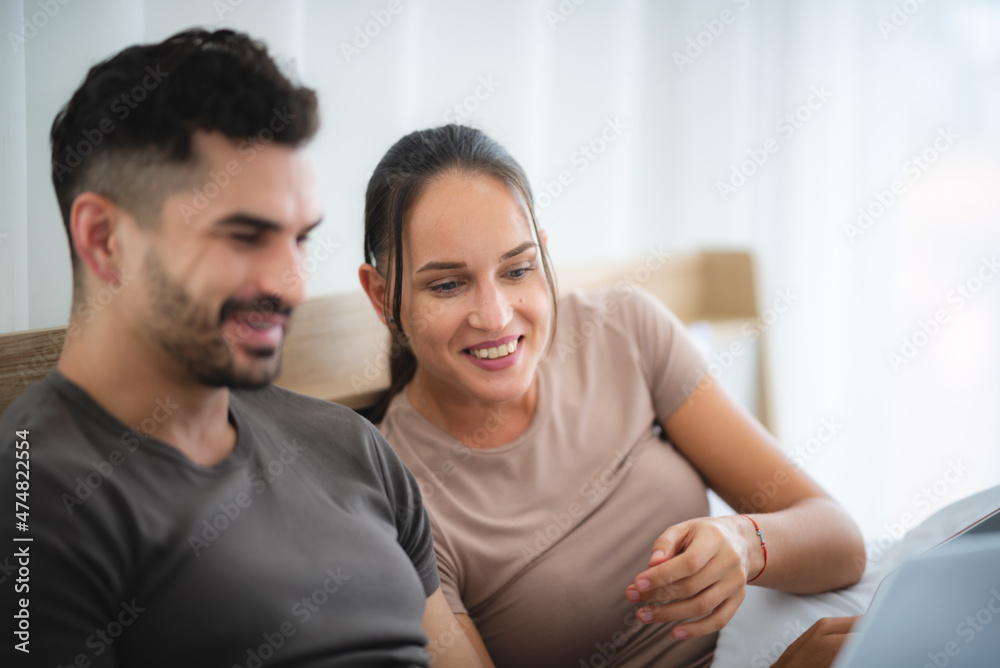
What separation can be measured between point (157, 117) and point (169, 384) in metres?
0.16

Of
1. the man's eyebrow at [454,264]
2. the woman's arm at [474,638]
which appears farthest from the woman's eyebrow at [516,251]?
the woman's arm at [474,638]

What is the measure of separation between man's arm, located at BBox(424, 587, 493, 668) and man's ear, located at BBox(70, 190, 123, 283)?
36 centimetres

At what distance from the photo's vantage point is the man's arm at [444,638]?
2.19 feet

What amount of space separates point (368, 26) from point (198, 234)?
68 cm

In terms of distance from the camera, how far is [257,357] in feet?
1.69

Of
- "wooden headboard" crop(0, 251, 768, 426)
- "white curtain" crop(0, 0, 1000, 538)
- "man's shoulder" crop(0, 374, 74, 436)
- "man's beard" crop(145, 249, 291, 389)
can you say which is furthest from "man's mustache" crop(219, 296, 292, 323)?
"white curtain" crop(0, 0, 1000, 538)

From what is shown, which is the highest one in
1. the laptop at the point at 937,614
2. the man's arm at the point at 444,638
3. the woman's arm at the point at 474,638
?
the laptop at the point at 937,614

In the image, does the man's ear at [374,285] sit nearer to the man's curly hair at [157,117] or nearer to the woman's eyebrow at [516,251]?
the woman's eyebrow at [516,251]

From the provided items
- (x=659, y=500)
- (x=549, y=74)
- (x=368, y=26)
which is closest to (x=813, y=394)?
(x=549, y=74)

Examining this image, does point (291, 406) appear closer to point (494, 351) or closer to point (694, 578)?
point (494, 351)

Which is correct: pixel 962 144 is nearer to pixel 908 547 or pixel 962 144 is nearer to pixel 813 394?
pixel 813 394

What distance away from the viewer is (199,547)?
49 centimetres

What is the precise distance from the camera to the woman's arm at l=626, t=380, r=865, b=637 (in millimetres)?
713

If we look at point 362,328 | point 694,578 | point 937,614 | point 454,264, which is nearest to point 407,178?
point 454,264
